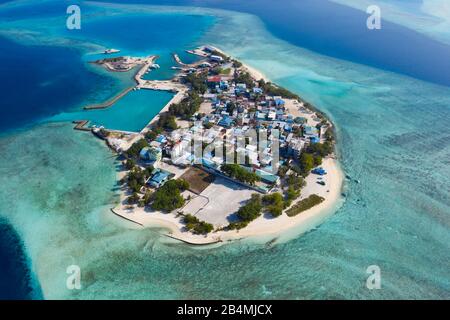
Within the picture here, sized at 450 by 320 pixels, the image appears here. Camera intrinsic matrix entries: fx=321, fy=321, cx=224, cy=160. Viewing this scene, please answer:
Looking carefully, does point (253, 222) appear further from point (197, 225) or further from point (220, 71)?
point (220, 71)

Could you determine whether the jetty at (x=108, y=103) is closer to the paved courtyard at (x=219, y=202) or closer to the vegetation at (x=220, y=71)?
the vegetation at (x=220, y=71)

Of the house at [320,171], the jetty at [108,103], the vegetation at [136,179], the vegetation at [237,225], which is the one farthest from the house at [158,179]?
the jetty at [108,103]

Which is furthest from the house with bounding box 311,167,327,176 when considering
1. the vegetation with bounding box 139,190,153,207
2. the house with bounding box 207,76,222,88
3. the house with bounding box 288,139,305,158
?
the house with bounding box 207,76,222,88

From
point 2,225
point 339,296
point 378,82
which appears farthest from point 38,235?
point 378,82

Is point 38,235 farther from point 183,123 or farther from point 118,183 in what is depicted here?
point 183,123

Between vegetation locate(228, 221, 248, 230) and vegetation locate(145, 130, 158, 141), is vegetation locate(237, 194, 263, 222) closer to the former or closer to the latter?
vegetation locate(228, 221, 248, 230)

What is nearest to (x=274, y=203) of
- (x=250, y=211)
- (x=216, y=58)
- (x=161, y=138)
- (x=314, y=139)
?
(x=250, y=211)
